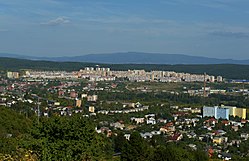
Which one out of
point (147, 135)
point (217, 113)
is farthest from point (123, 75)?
point (147, 135)

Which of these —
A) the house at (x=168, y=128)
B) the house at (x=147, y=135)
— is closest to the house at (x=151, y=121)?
the house at (x=168, y=128)

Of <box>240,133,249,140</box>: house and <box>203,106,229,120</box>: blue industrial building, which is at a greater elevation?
<box>203,106,229,120</box>: blue industrial building

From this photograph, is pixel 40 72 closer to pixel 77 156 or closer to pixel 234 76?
pixel 234 76

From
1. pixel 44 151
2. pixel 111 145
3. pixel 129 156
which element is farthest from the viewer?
pixel 111 145

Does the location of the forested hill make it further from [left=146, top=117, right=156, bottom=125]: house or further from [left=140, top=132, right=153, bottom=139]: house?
[left=140, top=132, right=153, bottom=139]: house

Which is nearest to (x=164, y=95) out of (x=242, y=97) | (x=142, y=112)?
(x=242, y=97)

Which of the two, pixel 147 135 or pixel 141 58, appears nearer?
pixel 147 135

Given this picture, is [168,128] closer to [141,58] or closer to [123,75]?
[123,75]

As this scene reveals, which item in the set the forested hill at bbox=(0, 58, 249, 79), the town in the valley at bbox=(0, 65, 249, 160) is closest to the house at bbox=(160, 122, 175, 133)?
the town in the valley at bbox=(0, 65, 249, 160)

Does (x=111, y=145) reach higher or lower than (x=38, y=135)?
lower

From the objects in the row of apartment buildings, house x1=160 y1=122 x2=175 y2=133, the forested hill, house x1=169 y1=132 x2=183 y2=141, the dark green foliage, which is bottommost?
house x1=160 y1=122 x2=175 y2=133

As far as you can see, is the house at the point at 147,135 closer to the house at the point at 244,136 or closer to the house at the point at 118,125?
the house at the point at 118,125
